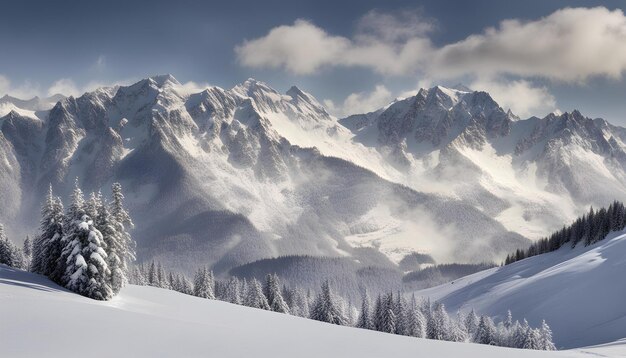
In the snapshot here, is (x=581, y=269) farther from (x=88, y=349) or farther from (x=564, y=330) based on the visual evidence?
(x=88, y=349)

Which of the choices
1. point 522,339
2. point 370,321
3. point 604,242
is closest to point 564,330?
point 522,339

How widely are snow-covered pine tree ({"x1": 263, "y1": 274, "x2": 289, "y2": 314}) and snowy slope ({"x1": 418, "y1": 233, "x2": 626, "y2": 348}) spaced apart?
4805 centimetres

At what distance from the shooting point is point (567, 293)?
10294 cm

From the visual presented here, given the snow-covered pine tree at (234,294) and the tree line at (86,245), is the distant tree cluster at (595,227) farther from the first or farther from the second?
the tree line at (86,245)

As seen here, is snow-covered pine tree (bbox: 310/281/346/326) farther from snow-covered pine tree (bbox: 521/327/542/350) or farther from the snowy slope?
the snowy slope

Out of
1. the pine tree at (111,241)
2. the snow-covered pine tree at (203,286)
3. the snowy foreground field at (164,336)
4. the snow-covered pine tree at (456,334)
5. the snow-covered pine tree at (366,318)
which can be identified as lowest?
the snow-covered pine tree at (456,334)

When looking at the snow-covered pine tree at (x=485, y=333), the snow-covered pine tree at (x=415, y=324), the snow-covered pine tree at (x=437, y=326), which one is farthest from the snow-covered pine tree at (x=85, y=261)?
the snow-covered pine tree at (x=485, y=333)

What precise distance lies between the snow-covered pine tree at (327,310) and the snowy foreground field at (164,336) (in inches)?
1976

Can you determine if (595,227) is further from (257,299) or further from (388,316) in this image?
(257,299)

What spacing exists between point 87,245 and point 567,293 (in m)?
92.5

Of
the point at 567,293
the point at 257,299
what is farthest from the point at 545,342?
the point at 257,299

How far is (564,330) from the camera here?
89.7 meters

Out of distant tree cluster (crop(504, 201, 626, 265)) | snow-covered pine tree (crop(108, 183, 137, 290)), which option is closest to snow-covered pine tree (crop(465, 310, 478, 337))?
distant tree cluster (crop(504, 201, 626, 265))

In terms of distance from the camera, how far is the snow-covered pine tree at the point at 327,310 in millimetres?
89875
